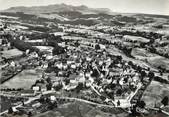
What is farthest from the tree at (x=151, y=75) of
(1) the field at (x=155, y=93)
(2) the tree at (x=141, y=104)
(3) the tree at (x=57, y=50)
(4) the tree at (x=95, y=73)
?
(3) the tree at (x=57, y=50)

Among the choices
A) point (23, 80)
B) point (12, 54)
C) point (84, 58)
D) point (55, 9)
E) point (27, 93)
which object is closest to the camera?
point (27, 93)

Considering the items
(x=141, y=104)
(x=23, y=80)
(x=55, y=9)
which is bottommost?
(x=141, y=104)

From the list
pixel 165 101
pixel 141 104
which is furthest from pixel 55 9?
pixel 165 101

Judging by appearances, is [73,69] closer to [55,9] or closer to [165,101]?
[55,9]

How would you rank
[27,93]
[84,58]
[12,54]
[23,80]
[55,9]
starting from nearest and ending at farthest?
1. [27,93]
2. [23,80]
3. [12,54]
4. [84,58]
5. [55,9]

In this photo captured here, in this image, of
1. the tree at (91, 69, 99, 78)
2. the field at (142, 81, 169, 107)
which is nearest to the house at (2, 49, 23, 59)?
the tree at (91, 69, 99, 78)

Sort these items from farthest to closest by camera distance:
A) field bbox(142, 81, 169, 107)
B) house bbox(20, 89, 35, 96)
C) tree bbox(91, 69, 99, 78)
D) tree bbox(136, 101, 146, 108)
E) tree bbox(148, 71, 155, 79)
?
tree bbox(148, 71, 155, 79), tree bbox(91, 69, 99, 78), field bbox(142, 81, 169, 107), tree bbox(136, 101, 146, 108), house bbox(20, 89, 35, 96)

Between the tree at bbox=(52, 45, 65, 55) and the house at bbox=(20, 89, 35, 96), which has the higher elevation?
the tree at bbox=(52, 45, 65, 55)

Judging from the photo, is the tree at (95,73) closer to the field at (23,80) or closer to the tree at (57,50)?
the tree at (57,50)

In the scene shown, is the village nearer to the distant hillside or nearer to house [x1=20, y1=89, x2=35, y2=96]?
house [x1=20, y1=89, x2=35, y2=96]
